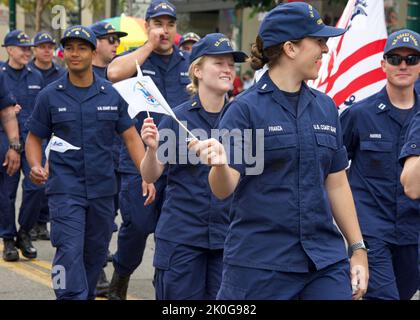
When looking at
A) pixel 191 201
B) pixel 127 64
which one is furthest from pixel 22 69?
pixel 191 201

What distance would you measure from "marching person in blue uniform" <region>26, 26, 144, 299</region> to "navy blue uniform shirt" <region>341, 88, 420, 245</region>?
1.65 metres

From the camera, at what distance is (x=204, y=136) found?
20.6ft

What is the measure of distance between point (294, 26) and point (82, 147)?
306 centimetres

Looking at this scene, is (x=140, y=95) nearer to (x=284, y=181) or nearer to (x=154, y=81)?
(x=284, y=181)

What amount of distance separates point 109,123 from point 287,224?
10.4ft

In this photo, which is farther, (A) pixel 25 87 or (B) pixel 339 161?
(A) pixel 25 87

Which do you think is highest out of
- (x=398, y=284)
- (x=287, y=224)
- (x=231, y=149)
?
(x=231, y=149)

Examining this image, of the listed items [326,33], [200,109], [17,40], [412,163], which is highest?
[326,33]

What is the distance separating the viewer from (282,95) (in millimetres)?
4812

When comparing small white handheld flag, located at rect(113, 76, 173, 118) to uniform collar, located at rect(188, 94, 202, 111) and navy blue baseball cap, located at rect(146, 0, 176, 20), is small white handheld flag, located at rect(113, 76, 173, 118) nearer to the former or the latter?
uniform collar, located at rect(188, 94, 202, 111)

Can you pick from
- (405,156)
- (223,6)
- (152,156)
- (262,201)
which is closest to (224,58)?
(152,156)

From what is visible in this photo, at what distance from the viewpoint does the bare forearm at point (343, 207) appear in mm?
4996

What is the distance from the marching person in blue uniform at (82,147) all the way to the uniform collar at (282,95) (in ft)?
9.34
